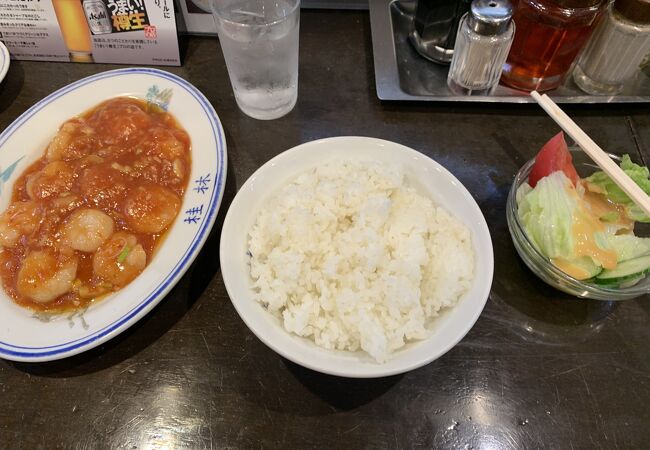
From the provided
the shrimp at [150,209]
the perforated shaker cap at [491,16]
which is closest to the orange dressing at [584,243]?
the perforated shaker cap at [491,16]

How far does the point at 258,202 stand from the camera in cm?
146

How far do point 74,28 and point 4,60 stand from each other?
0.35 metres

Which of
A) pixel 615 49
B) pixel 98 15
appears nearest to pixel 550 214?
pixel 615 49

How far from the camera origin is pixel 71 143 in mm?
1771

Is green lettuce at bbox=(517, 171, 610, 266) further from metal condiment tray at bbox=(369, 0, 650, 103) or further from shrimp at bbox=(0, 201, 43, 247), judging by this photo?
shrimp at bbox=(0, 201, 43, 247)

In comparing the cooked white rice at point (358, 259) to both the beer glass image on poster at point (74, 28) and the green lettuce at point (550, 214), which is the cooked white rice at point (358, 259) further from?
the beer glass image on poster at point (74, 28)

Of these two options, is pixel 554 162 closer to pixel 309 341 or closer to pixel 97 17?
pixel 309 341

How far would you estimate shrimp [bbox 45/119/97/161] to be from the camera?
5.74ft

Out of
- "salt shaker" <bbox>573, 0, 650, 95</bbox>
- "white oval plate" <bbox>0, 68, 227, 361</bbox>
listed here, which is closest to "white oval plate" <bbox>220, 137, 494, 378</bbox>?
"white oval plate" <bbox>0, 68, 227, 361</bbox>

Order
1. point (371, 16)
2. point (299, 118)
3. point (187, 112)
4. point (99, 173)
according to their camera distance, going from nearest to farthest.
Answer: point (99, 173), point (187, 112), point (299, 118), point (371, 16)

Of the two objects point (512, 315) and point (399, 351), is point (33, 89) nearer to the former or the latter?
point (399, 351)

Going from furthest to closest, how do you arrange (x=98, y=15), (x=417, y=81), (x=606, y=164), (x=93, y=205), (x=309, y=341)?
(x=417, y=81) < (x=98, y=15) < (x=93, y=205) < (x=606, y=164) < (x=309, y=341)

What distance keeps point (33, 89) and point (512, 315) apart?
232cm

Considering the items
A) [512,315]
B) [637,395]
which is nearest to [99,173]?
[512,315]
